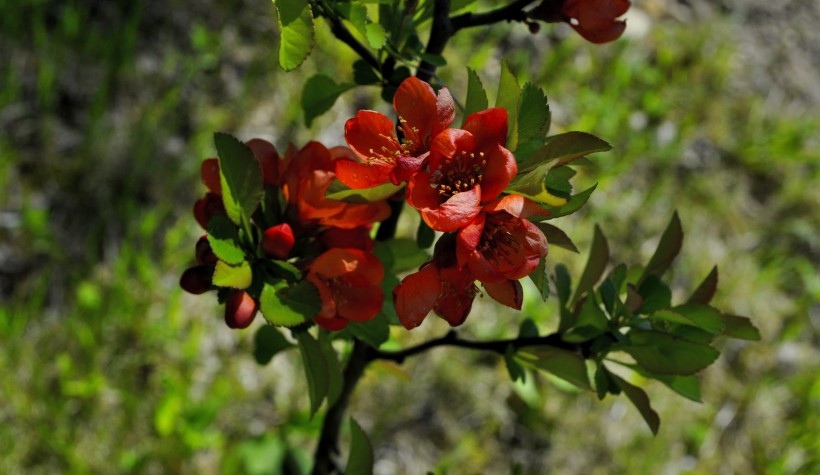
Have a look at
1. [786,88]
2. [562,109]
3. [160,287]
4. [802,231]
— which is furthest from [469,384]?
[786,88]

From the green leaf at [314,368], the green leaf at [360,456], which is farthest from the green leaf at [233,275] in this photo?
the green leaf at [360,456]

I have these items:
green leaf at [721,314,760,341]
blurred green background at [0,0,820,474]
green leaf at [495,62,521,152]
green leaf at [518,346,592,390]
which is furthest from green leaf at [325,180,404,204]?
blurred green background at [0,0,820,474]

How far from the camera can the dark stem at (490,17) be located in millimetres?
923

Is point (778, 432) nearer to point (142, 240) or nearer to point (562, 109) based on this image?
point (562, 109)

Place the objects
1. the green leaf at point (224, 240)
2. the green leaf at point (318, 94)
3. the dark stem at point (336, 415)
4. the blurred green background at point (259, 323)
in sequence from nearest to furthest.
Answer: the green leaf at point (224, 240)
the green leaf at point (318, 94)
the dark stem at point (336, 415)
the blurred green background at point (259, 323)

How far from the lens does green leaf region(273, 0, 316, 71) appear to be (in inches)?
27.3

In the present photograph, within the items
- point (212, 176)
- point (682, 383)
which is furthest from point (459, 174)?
point (682, 383)

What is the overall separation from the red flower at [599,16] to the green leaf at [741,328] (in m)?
0.37

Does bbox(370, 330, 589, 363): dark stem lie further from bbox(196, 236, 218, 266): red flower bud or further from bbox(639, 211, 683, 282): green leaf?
bbox(196, 236, 218, 266): red flower bud

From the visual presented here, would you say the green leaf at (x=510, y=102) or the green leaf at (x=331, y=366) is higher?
the green leaf at (x=510, y=102)

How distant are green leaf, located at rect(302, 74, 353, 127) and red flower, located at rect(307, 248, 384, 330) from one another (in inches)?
9.5

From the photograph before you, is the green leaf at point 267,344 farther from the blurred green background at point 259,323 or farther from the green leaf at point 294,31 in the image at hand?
the blurred green background at point 259,323

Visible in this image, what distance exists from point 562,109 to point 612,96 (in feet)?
0.63

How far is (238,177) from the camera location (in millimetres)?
802
